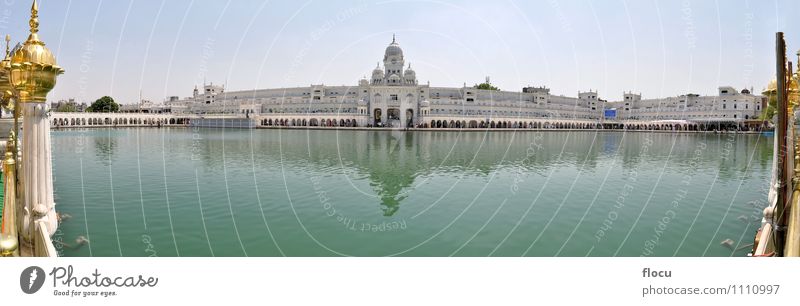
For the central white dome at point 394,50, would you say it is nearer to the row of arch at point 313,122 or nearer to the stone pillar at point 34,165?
the row of arch at point 313,122

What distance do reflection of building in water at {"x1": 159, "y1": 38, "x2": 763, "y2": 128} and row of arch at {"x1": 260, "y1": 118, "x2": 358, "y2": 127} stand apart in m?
0.14

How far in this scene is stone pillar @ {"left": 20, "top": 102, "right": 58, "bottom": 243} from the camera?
3242 millimetres

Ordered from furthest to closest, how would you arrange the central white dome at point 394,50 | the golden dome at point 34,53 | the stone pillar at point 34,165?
the central white dome at point 394,50, the stone pillar at point 34,165, the golden dome at point 34,53

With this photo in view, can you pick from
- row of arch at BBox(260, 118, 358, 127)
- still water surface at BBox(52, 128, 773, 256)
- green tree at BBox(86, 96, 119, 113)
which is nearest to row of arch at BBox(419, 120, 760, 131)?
row of arch at BBox(260, 118, 358, 127)

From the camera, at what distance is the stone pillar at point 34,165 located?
3242mm

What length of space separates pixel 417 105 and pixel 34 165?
2356 inches

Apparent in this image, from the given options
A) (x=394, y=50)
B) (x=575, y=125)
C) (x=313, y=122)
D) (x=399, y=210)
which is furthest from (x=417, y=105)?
(x=399, y=210)

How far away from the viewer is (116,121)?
192 ft

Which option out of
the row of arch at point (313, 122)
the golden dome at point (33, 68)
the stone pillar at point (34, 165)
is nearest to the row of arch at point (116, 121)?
the row of arch at point (313, 122)

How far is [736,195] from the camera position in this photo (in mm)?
11539

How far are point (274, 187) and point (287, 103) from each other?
190 ft

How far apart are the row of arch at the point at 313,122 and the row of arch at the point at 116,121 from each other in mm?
13818

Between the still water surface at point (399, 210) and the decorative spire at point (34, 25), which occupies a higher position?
the decorative spire at point (34, 25)
